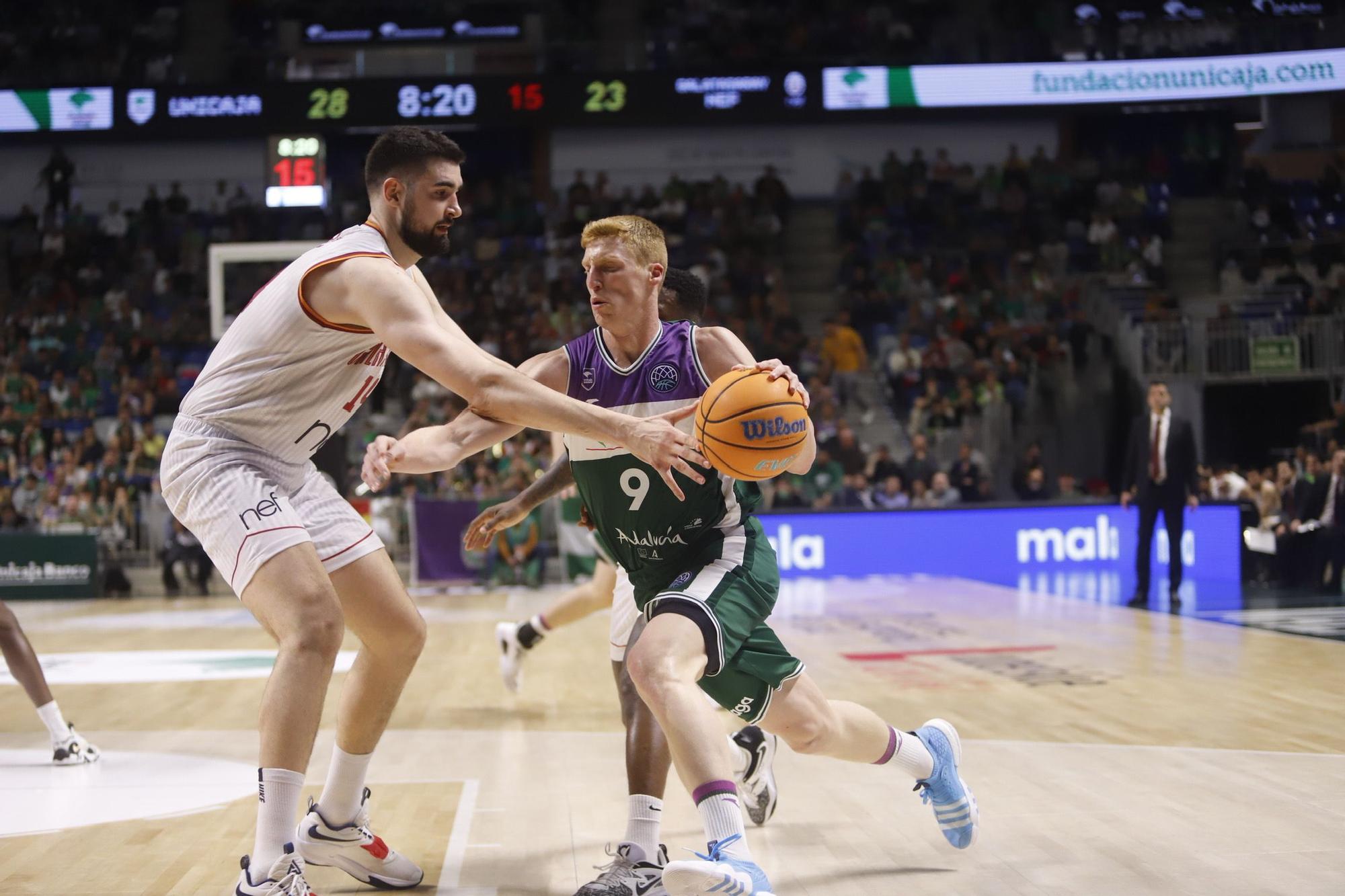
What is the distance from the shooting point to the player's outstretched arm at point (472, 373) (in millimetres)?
3086

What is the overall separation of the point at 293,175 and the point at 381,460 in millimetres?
10341

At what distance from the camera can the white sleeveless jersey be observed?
11.9 feet

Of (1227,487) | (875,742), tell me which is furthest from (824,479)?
(875,742)

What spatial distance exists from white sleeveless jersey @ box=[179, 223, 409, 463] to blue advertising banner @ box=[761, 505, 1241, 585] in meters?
12.1

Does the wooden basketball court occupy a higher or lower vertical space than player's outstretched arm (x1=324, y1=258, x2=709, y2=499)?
lower

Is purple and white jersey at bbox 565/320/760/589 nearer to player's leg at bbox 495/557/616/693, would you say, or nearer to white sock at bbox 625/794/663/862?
white sock at bbox 625/794/663/862

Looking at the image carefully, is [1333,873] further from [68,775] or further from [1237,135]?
[1237,135]

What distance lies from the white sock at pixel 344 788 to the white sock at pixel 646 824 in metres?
0.84

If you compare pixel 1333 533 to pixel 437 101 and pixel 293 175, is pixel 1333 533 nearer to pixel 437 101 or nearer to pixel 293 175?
pixel 293 175

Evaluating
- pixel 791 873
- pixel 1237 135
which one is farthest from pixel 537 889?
pixel 1237 135

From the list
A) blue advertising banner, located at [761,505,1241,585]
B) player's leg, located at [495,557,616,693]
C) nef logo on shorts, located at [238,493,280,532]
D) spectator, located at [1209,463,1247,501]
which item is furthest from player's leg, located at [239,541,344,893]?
spectator, located at [1209,463,1247,501]

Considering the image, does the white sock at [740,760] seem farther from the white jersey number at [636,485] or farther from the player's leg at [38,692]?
Answer: the player's leg at [38,692]

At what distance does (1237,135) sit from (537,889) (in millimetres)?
25757

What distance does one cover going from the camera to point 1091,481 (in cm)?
1942
